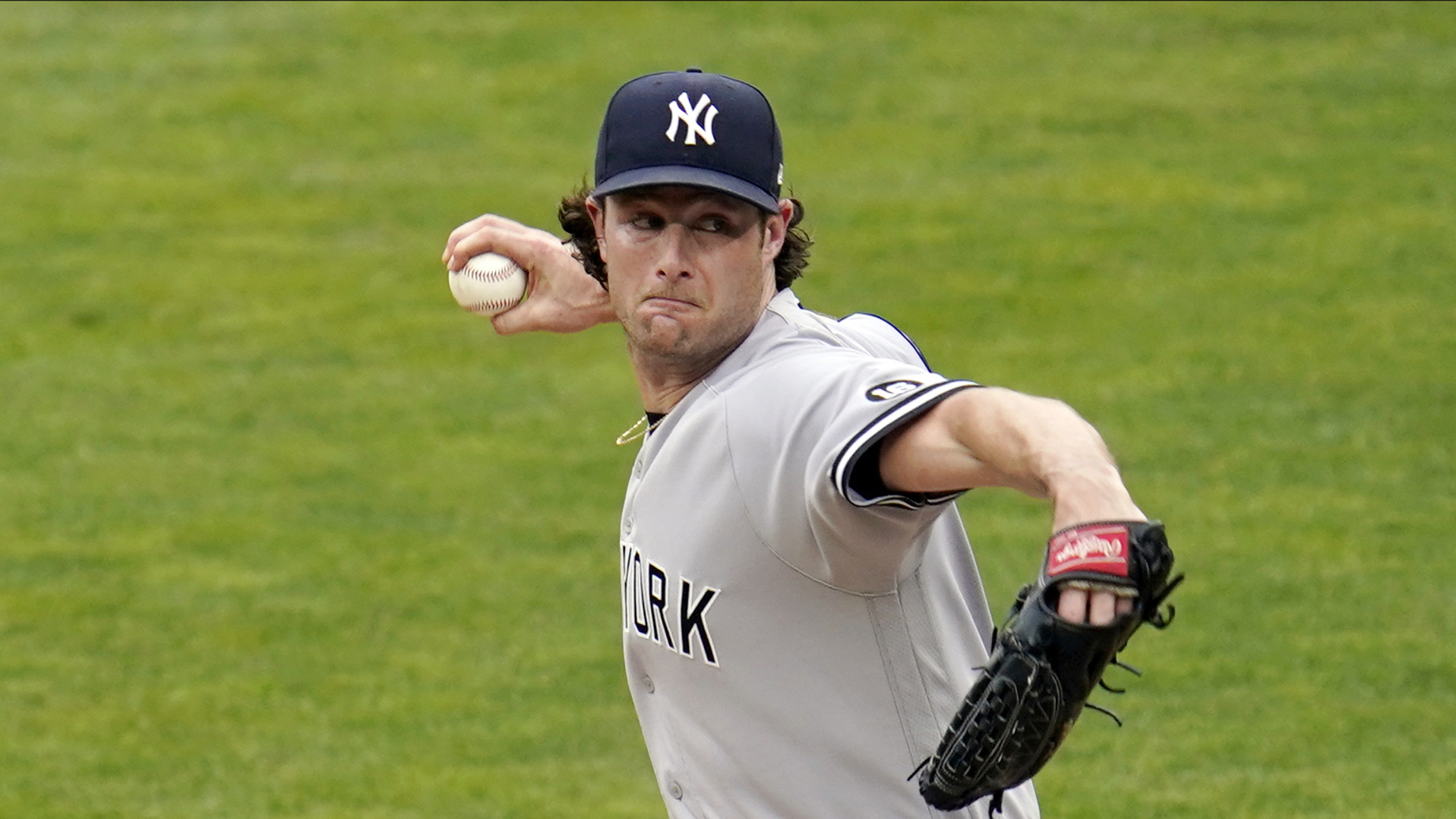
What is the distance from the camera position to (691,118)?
3.39m

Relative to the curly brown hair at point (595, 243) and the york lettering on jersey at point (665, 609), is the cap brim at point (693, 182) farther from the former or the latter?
the york lettering on jersey at point (665, 609)

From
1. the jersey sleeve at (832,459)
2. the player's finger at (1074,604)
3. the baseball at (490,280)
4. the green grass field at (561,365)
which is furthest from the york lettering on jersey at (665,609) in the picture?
the green grass field at (561,365)

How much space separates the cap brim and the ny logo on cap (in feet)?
0.16

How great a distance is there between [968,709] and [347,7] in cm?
1568

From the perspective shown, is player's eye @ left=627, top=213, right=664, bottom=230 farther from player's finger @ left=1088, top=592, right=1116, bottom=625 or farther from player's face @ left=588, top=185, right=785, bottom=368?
player's finger @ left=1088, top=592, right=1116, bottom=625

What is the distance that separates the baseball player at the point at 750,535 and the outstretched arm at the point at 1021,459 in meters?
0.16

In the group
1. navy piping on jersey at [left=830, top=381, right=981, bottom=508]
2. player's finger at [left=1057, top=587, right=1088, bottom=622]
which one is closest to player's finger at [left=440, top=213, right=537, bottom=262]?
navy piping on jersey at [left=830, top=381, right=981, bottom=508]

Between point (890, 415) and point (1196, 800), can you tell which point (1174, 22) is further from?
point (890, 415)

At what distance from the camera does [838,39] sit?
16375mm

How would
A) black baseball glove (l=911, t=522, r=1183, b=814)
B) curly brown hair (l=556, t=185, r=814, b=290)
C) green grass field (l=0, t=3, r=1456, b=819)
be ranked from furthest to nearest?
green grass field (l=0, t=3, r=1456, b=819) < curly brown hair (l=556, t=185, r=814, b=290) < black baseball glove (l=911, t=522, r=1183, b=814)

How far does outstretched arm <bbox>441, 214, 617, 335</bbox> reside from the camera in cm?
447

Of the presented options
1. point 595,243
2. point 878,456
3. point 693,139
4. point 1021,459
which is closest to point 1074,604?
point 1021,459

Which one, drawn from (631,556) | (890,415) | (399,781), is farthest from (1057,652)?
(399,781)

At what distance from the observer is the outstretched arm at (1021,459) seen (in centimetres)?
243
